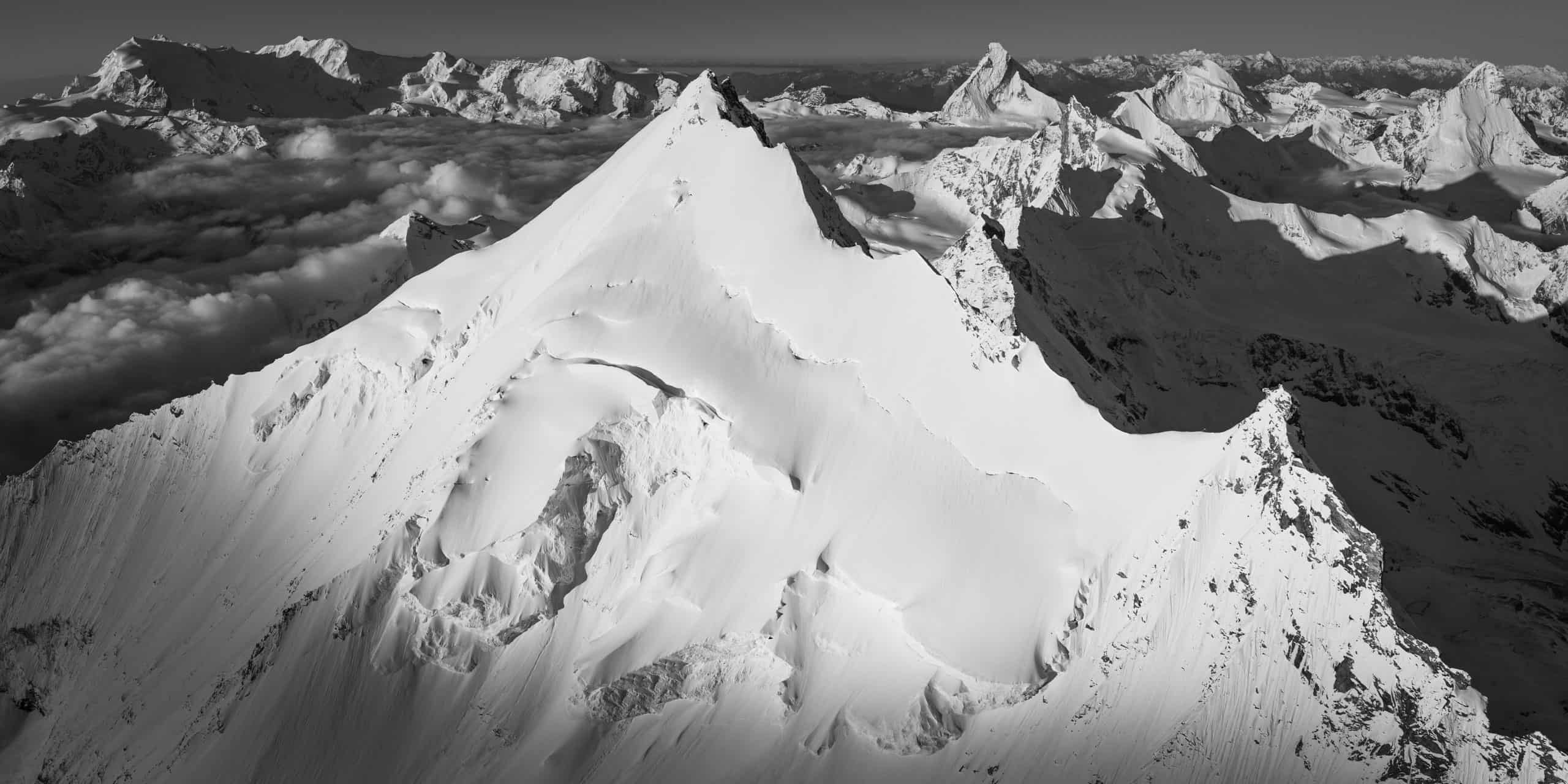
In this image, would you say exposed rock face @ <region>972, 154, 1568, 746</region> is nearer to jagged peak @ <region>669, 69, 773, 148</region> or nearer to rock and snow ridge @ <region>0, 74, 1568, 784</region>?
rock and snow ridge @ <region>0, 74, 1568, 784</region>

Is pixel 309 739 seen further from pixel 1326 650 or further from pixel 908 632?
pixel 1326 650

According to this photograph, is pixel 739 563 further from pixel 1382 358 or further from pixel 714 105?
pixel 1382 358

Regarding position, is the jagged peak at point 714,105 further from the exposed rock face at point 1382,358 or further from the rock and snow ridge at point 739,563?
the exposed rock face at point 1382,358

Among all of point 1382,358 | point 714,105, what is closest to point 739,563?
point 714,105

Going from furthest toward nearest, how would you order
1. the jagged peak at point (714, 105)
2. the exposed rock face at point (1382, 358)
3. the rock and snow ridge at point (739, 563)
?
the jagged peak at point (714, 105) → the exposed rock face at point (1382, 358) → the rock and snow ridge at point (739, 563)

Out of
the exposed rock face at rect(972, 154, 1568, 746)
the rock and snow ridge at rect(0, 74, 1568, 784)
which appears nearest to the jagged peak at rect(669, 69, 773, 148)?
the rock and snow ridge at rect(0, 74, 1568, 784)

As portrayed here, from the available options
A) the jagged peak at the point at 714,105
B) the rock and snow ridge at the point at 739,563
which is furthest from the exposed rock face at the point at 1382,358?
the jagged peak at the point at 714,105

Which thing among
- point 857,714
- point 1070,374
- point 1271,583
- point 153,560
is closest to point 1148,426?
point 1070,374

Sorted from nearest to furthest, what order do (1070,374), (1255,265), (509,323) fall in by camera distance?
1. (1070,374)
2. (509,323)
3. (1255,265)
